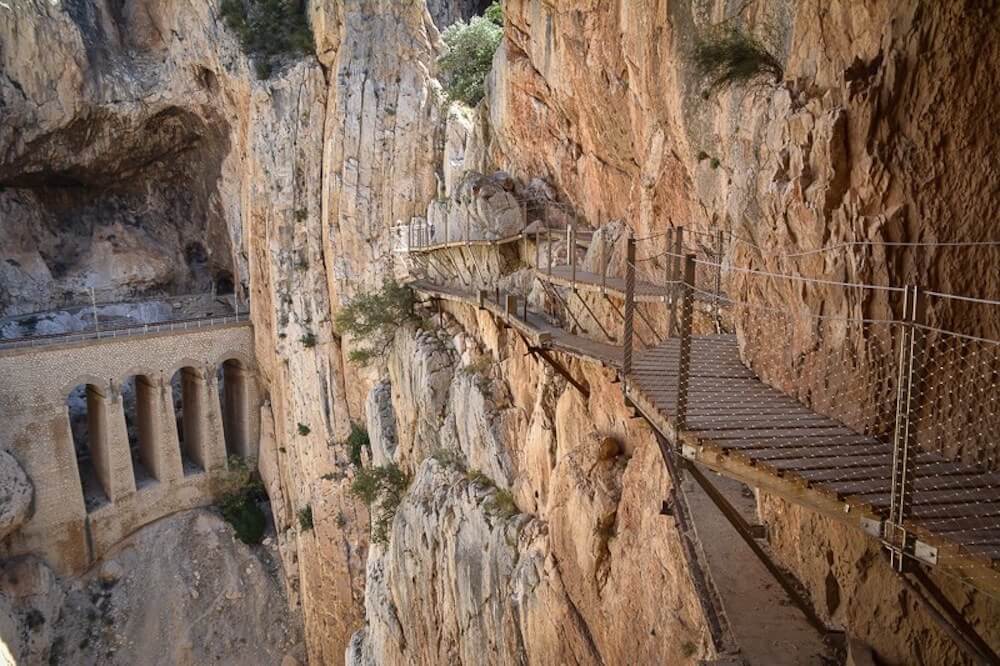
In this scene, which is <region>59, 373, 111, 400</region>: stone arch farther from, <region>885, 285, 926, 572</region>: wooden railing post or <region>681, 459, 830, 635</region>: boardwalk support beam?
<region>885, 285, 926, 572</region>: wooden railing post

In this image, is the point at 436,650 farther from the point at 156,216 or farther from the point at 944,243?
the point at 156,216

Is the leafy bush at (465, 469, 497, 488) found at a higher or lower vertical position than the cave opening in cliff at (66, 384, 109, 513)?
higher

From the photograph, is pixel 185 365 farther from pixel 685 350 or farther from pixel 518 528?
pixel 685 350

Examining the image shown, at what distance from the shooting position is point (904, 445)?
3395mm

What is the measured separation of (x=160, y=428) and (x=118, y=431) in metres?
1.79

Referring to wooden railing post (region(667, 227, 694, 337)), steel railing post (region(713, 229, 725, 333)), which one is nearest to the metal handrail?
wooden railing post (region(667, 227, 694, 337))

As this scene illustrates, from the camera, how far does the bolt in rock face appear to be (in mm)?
24875

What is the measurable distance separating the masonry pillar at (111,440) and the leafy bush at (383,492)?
12.6m

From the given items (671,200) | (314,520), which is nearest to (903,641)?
(671,200)

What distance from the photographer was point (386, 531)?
20.8m

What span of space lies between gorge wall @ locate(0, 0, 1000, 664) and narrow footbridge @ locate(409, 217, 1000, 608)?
0.21 m

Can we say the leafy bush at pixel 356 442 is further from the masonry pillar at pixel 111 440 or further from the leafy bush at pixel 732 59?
the leafy bush at pixel 732 59

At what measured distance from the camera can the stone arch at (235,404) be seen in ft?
106

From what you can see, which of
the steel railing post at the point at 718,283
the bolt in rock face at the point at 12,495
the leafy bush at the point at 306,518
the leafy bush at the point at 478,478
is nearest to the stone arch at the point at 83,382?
the bolt in rock face at the point at 12,495
